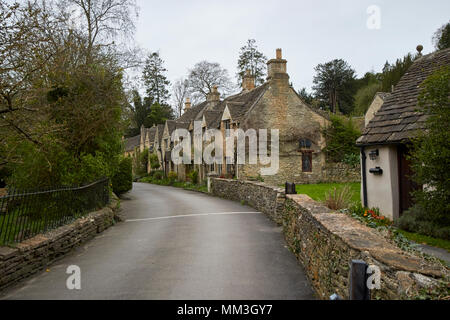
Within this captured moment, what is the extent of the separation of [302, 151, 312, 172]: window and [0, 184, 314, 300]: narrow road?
1508cm

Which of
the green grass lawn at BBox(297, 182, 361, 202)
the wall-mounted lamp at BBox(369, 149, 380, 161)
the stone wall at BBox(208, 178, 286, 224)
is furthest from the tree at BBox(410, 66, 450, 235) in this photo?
the green grass lawn at BBox(297, 182, 361, 202)

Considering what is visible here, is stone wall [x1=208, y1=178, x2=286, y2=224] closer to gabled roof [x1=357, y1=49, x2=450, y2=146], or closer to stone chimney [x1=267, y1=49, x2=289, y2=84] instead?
gabled roof [x1=357, y1=49, x2=450, y2=146]

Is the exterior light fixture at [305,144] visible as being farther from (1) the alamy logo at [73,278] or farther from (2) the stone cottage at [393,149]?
(1) the alamy logo at [73,278]

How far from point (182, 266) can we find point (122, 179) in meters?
18.3

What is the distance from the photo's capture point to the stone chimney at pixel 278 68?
26.1 meters

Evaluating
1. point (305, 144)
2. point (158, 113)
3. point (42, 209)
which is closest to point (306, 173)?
point (305, 144)

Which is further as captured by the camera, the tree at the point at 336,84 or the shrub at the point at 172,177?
the tree at the point at 336,84

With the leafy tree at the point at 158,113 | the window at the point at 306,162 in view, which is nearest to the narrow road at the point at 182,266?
the window at the point at 306,162

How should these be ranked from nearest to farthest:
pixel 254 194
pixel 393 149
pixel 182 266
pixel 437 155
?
pixel 182 266, pixel 437 155, pixel 393 149, pixel 254 194

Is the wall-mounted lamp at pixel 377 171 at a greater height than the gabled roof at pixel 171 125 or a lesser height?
lesser

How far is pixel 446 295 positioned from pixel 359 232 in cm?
212

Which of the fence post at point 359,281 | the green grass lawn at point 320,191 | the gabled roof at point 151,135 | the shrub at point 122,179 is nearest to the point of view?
the fence post at point 359,281

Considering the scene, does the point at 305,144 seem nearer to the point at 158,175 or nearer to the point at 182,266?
the point at 182,266

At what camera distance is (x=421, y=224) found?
959 centimetres
